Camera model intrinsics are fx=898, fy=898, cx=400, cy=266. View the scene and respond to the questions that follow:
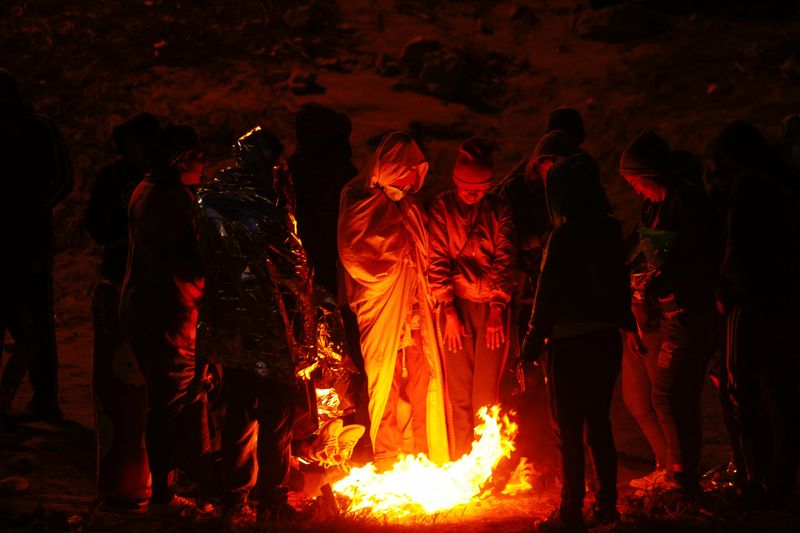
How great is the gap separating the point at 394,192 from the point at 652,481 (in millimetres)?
2646

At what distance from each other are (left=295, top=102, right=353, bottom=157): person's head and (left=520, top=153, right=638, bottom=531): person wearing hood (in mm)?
2423

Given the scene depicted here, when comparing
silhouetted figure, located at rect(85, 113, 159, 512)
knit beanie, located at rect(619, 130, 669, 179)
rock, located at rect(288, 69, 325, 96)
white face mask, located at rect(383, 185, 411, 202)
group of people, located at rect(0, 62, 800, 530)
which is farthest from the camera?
rock, located at rect(288, 69, 325, 96)

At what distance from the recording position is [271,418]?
530cm

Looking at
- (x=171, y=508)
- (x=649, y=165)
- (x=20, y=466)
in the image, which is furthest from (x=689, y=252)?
(x=20, y=466)

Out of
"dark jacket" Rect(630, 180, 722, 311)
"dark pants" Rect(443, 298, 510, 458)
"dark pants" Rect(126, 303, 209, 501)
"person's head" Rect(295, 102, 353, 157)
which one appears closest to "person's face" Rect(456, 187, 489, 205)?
"dark pants" Rect(443, 298, 510, 458)

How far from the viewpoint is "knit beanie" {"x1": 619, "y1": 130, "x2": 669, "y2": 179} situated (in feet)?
19.1

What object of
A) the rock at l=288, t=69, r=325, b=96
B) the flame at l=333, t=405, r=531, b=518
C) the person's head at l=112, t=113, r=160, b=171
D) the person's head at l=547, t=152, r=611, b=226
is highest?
the rock at l=288, t=69, r=325, b=96

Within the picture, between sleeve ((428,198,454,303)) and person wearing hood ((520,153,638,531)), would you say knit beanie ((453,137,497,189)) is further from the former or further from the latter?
person wearing hood ((520,153,638,531))

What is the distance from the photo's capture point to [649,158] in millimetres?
5824

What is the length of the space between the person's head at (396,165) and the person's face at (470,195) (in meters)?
0.36

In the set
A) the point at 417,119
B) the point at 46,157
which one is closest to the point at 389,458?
the point at 46,157

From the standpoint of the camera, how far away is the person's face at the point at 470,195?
20.4ft

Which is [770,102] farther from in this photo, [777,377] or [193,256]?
[193,256]

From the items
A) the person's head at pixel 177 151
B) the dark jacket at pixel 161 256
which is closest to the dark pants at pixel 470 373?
the dark jacket at pixel 161 256
